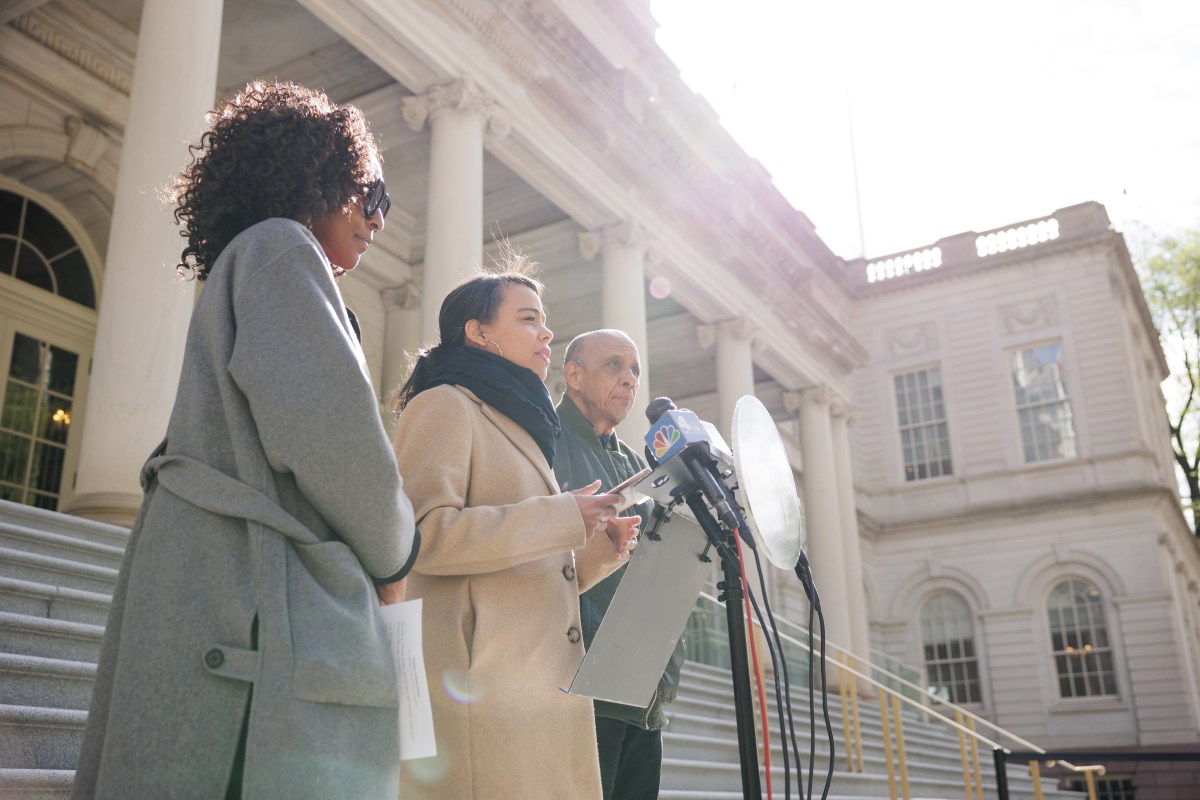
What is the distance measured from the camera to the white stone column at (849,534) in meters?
17.0

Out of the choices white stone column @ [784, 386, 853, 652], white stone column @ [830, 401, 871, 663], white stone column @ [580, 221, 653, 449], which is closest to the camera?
white stone column @ [580, 221, 653, 449]

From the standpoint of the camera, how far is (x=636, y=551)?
8.00 ft

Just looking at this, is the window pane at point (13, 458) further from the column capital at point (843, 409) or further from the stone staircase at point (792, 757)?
the column capital at point (843, 409)

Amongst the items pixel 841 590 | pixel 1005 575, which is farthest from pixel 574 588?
pixel 1005 575

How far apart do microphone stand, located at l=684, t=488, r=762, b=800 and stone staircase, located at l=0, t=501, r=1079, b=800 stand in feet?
6.80

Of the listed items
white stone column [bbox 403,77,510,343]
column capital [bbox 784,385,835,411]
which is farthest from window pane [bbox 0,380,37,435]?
column capital [bbox 784,385,835,411]

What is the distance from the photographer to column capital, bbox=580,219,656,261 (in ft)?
40.4

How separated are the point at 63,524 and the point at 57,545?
340 millimetres

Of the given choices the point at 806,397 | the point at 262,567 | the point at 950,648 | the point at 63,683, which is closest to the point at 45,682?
the point at 63,683

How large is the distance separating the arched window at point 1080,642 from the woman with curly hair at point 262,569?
913 inches

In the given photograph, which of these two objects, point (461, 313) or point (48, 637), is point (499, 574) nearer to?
point (461, 313)

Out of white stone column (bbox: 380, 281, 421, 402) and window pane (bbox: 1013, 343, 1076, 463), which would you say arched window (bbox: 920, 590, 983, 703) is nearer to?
window pane (bbox: 1013, 343, 1076, 463)

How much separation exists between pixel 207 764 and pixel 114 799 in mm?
130

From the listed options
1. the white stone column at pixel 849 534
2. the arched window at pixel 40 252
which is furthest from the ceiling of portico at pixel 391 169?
the white stone column at pixel 849 534
